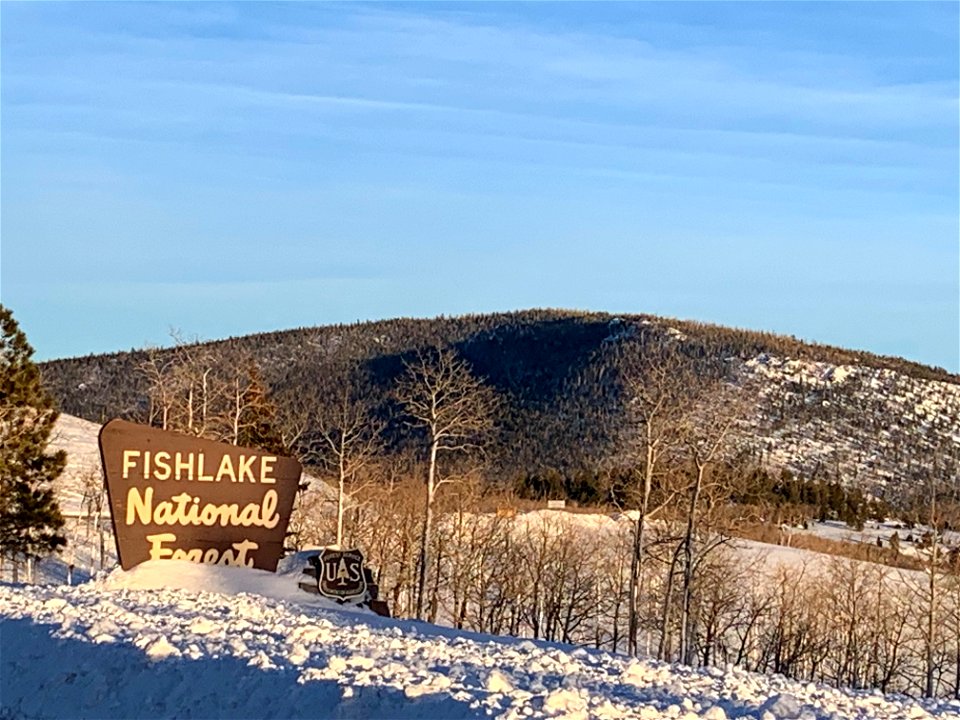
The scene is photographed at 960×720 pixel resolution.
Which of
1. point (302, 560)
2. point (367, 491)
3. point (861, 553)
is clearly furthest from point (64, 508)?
point (302, 560)

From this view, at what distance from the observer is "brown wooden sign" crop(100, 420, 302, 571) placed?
2427cm

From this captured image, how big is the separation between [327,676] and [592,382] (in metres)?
135

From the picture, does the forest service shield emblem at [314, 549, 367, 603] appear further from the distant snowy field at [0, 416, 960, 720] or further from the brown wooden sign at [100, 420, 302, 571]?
the distant snowy field at [0, 416, 960, 720]

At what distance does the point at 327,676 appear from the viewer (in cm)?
1232

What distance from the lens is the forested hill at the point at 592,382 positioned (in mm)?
136375

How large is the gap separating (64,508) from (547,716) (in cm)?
7343

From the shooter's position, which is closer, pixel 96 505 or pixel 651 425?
pixel 651 425

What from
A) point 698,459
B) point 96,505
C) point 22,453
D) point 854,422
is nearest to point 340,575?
point 698,459

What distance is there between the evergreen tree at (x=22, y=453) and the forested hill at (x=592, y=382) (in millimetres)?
71489

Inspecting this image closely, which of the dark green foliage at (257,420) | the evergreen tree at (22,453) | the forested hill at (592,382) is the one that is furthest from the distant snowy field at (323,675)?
the forested hill at (592,382)

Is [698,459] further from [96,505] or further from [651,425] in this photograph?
[96,505]

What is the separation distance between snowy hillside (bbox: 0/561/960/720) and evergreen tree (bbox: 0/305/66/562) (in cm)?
2983

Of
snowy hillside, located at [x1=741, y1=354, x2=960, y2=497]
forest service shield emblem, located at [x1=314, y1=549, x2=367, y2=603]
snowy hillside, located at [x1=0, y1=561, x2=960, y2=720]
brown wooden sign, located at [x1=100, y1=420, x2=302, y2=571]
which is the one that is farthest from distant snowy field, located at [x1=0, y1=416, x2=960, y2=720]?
snowy hillside, located at [x1=741, y1=354, x2=960, y2=497]

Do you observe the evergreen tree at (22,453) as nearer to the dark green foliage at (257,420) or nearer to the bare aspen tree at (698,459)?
the dark green foliage at (257,420)
